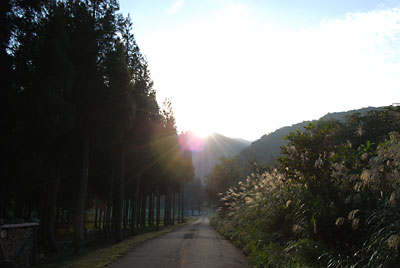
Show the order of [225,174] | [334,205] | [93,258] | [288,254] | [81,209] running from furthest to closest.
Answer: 1. [225,174]
2. [81,209]
3. [93,258]
4. [288,254]
5. [334,205]

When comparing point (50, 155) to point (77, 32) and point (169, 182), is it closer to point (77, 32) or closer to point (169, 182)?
point (77, 32)

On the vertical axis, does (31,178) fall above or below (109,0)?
below

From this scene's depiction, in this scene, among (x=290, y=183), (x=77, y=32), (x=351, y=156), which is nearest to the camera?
(x=351, y=156)

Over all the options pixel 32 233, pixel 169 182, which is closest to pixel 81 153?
pixel 32 233

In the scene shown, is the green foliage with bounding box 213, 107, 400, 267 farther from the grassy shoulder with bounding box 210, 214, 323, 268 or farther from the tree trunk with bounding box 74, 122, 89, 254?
the tree trunk with bounding box 74, 122, 89, 254

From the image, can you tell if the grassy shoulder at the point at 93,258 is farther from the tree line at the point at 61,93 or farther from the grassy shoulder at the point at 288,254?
the grassy shoulder at the point at 288,254

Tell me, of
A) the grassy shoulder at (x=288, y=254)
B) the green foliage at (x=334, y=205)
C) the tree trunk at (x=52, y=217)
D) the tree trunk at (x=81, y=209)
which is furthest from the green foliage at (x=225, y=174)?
the grassy shoulder at (x=288, y=254)

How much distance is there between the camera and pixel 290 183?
9.73 metres

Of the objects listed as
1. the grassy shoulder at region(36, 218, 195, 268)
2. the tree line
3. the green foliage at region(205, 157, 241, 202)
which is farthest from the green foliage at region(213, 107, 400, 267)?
the green foliage at region(205, 157, 241, 202)

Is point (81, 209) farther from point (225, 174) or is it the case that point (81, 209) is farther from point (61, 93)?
point (225, 174)

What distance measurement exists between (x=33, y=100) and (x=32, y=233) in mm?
5613

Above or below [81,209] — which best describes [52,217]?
below

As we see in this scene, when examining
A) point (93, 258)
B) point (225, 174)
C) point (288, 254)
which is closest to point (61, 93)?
point (93, 258)

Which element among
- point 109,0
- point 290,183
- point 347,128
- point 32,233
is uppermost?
point 109,0
